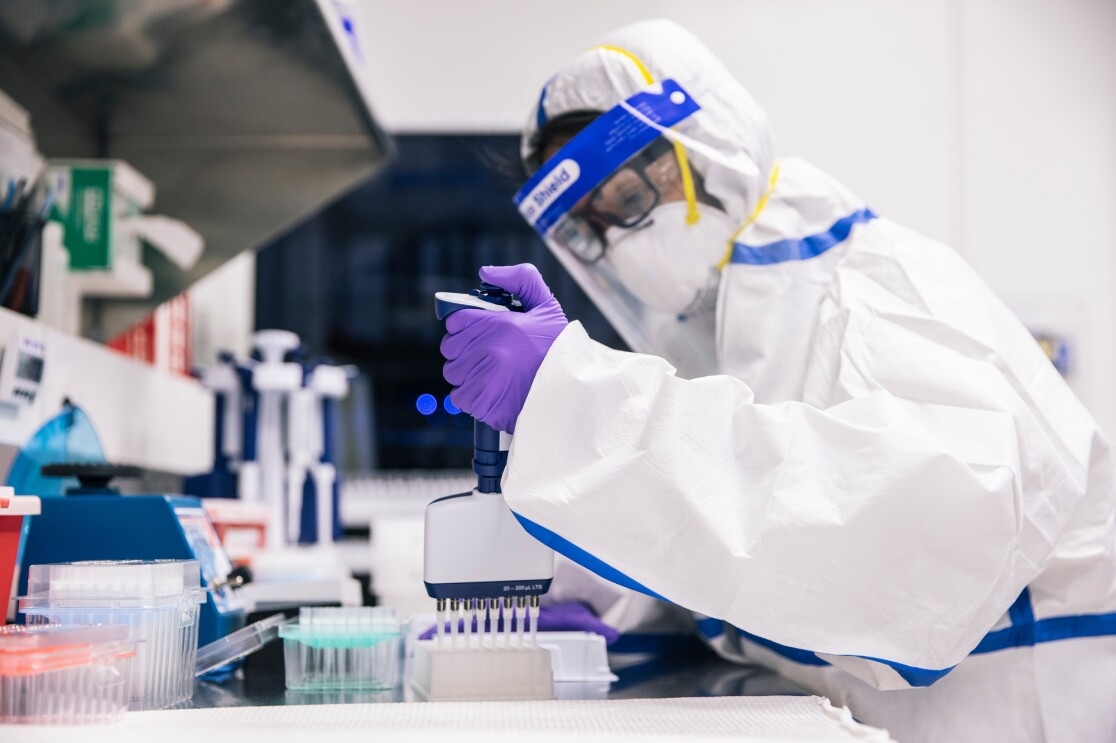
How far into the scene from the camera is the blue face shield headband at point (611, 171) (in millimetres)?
1350

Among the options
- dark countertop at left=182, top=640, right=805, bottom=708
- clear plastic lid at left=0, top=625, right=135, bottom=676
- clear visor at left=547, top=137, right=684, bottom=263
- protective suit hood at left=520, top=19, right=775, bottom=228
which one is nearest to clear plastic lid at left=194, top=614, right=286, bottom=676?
dark countertop at left=182, top=640, right=805, bottom=708

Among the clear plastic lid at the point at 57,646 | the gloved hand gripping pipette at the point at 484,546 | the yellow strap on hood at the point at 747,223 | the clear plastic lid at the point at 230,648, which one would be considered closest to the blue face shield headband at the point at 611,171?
the yellow strap on hood at the point at 747,223

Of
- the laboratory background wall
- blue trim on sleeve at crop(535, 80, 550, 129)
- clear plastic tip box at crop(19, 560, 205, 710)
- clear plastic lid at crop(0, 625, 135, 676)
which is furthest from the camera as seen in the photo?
the laboratory background wall

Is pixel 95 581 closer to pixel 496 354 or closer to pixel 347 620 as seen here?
pixel 347 620

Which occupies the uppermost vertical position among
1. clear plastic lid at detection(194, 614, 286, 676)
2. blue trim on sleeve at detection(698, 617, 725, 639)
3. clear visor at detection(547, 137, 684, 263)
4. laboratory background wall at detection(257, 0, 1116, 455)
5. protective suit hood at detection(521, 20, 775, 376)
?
laboratory background wall at detection(257, 0, 1116, 455)

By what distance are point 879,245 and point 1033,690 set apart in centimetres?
58

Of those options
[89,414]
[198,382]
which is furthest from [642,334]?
[198,382]

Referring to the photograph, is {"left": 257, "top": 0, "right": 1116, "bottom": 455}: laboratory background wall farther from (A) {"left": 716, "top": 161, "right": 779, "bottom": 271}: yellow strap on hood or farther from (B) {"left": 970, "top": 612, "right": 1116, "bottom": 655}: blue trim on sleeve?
(B) {"left": 970, "top": 612, "right": 1116, "bottom": 655}: blue trim on sleeve

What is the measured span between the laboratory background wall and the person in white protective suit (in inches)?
77.6

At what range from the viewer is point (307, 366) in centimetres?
243

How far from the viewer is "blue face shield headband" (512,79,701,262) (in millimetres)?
1350

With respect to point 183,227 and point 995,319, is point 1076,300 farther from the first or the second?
point 183,227

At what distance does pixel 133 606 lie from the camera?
0.95m

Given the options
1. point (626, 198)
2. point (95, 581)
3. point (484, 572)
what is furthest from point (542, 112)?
point (95, 581)
